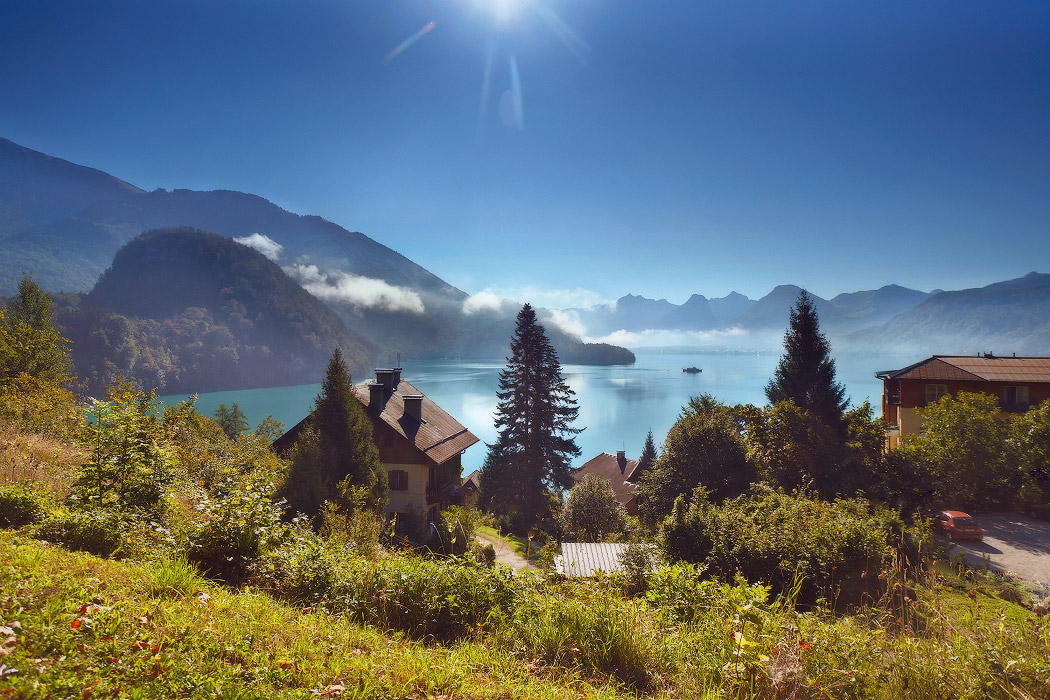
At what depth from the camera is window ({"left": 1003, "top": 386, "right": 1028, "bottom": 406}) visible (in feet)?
73.7

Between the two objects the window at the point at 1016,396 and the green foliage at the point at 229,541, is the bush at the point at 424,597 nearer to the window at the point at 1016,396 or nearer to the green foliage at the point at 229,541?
→ the green foliage at the point at 229,541

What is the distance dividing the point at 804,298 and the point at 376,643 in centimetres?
2822

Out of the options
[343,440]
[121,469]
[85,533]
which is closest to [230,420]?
[343,440]

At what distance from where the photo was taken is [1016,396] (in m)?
22.7

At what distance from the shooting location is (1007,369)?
2352 centimetres

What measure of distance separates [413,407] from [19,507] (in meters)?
18.2

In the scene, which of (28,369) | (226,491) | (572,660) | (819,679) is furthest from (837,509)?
(28,369)

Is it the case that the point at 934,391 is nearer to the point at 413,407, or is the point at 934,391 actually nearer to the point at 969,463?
the point at 969,463

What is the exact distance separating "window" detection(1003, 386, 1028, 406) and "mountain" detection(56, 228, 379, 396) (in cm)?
13713

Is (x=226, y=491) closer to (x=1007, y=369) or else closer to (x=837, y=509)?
(x=837, y=509)

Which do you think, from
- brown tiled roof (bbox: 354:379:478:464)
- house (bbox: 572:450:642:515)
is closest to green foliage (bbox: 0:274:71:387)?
brown tiled roof (bbox: 354:379:478:464)

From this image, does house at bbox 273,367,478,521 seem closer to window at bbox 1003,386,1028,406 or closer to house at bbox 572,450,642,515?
house at bbox 572,450,642,515

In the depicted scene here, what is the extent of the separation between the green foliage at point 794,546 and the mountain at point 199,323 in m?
130

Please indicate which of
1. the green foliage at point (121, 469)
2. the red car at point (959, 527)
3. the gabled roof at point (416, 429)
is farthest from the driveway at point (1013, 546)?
the gabled roof at point (416, 429)
